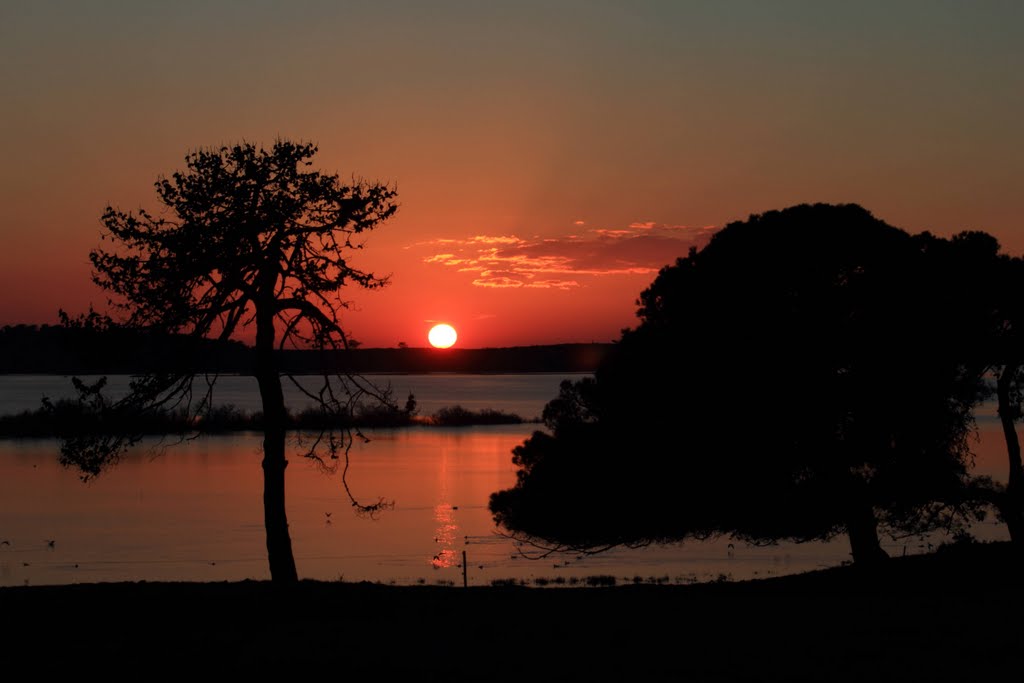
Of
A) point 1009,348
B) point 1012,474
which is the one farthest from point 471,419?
point 1009,348

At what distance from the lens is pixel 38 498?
7875cm

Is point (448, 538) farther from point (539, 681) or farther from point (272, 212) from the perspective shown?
point (539, 681)

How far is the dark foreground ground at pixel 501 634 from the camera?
1407cm

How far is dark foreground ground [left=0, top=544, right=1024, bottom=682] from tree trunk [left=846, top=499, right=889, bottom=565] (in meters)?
8.56

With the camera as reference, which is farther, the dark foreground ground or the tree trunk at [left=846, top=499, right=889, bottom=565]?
the tree trunk at [left=846, top=499, right=889, bottom=565]

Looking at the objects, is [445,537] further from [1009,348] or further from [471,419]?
[471,419]

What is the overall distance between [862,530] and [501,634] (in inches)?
717

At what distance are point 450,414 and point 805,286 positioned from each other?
149 meters

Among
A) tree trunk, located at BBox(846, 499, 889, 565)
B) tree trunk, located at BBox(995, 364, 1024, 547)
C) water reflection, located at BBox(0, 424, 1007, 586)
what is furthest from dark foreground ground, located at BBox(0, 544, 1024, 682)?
water reflection, located at BBox(0, 424, 1007, 586)

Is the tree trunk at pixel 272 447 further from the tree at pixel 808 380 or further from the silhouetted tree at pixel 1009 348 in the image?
the silhouetted tree at pixel 1009 348

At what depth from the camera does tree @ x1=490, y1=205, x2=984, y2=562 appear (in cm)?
3061

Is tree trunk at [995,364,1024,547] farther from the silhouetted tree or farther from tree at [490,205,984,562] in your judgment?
tree at [490,205,984,562]

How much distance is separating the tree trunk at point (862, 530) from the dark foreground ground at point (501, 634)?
8.56 metres

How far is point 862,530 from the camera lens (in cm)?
3177
